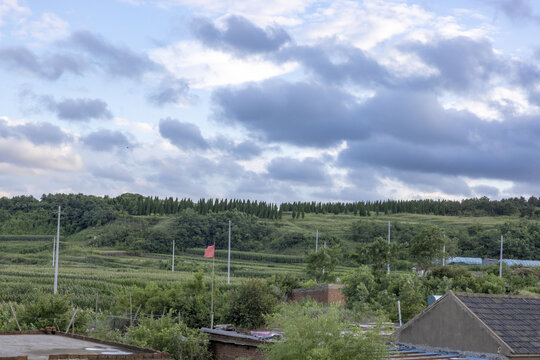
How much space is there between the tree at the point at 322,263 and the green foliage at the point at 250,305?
1803 centimetres

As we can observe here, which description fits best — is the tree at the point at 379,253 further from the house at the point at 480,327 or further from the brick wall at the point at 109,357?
the brick wall at the point at 109,357

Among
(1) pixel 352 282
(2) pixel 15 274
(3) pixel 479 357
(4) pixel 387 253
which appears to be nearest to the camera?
(3) pixel 479 357

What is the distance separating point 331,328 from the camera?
1420 cm

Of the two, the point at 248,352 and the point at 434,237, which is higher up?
the point at 434,237

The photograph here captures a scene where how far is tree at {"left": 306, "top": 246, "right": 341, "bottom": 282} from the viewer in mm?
56906

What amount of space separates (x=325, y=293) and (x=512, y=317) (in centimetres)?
2868

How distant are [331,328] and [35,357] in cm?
653

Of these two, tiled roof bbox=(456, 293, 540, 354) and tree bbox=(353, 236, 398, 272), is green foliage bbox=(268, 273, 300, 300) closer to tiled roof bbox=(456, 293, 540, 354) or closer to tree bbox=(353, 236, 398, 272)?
tree bbox=(353, 236, 398, 272)

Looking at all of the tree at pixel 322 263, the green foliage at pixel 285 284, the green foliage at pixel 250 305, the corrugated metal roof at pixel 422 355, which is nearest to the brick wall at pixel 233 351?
the corrugated metal roof at pixel 422 355

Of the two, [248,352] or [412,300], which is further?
[412,300]

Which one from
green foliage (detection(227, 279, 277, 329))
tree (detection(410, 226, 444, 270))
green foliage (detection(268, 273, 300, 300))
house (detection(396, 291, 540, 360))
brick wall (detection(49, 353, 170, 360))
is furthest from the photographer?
tree (detection(410, 226, 444, 270))

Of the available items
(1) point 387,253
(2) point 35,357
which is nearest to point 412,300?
(1) point 387,253

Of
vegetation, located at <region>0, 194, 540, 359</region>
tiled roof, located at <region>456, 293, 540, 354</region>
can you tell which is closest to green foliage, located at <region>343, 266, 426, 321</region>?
A: vegetation, located at <region>0, 194, 540, 359</region>

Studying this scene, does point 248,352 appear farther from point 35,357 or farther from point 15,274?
point 15,274
